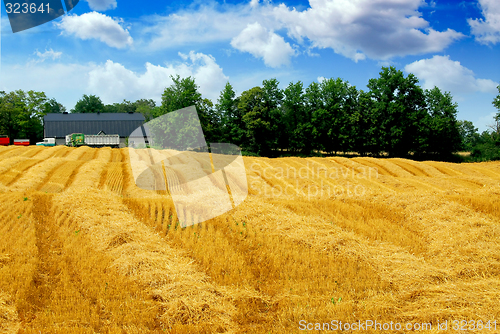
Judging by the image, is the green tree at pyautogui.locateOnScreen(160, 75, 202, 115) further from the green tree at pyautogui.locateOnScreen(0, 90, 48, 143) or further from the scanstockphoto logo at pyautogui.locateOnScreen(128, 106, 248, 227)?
the green tree at pyautogui.locateOnScreen(0, 90, 48, 143)

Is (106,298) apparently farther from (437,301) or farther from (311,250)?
(437,301)

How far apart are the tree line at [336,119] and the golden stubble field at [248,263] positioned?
3932cm

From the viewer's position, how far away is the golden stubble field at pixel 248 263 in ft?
19.9

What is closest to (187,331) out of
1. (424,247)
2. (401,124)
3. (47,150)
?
(424,247)

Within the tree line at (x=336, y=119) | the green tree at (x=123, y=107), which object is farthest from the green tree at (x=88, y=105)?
the tree line at (x=336, y=119)

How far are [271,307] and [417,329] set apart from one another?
2.62 metres

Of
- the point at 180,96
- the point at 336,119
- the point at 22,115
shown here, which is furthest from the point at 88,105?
the point at 336,119

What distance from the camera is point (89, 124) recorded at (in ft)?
228

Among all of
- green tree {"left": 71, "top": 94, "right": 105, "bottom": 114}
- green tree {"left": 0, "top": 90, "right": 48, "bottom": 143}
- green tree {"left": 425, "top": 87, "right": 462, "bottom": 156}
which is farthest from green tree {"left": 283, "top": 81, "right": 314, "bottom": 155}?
green tree {"left": 71, "top": 94, "right": 105, "bottom": 114}

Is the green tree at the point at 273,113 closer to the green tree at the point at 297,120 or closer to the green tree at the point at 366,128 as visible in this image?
the green tree at the point at 297,120

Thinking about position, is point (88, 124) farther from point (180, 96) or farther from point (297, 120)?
point (297, 120)

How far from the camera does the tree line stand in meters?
52.2

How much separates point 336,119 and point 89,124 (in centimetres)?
5054

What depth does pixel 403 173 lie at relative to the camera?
2167cm
